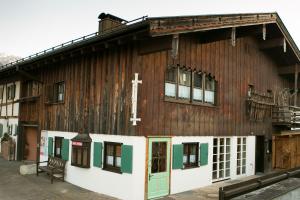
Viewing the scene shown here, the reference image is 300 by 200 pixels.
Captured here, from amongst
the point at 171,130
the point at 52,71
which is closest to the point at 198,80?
the point at 171,130

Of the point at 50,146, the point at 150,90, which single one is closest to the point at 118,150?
the point at 150,90

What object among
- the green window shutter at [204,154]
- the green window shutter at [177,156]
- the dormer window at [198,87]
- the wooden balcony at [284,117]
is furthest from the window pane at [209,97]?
the wooden balcony at [284,117]

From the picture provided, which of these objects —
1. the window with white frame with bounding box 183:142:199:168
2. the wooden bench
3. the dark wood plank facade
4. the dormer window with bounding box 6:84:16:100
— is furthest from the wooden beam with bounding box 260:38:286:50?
the dormer window with bounding box 6:84:16:100

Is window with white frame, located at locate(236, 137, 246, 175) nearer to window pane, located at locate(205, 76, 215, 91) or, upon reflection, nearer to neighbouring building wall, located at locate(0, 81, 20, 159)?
window pane, located at locate(205, 76, 215, 91)

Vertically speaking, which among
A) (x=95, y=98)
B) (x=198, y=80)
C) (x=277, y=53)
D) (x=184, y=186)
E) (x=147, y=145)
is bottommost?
(x=184, y=186)

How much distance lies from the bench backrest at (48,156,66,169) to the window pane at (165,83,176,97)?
5942mm

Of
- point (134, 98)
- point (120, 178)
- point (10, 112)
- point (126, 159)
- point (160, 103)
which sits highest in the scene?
point (134, 98)

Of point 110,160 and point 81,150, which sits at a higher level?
point 81,150

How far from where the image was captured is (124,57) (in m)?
11.7

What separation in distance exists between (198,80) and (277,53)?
26.6 feet

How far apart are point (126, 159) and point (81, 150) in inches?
120

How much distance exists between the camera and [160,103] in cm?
1178

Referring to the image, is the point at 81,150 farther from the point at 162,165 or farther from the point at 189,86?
the point at 189,86

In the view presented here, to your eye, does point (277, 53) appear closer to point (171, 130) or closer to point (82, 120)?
point (171, 130)
